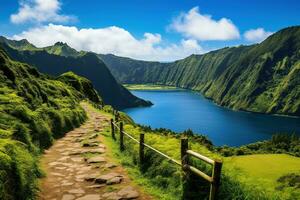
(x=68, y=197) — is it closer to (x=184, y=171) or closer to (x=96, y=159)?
(x=184, y=171)

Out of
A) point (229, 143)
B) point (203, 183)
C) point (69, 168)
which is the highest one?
point (203, 183)

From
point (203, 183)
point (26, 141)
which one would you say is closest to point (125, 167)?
point (26, 141)

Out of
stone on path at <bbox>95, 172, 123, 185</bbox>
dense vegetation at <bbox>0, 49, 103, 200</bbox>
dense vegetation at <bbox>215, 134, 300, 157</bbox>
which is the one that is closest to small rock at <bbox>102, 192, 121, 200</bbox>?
stone on path at <bbox>95, 172, 123, 185</bbox>

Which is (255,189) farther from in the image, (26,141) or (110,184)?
(26,141)

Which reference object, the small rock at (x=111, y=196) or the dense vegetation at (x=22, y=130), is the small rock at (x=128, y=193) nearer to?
the small rock at (x=111, y=196)

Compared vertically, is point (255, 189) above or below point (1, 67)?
below

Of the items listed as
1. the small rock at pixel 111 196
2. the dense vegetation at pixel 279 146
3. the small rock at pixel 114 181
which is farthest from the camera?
the dense vegetation at pixel 279 146

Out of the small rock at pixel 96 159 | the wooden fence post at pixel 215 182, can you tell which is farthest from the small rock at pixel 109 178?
the wooden fence post at pixel 215 182

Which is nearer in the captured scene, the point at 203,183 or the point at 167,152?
the point at 203,183

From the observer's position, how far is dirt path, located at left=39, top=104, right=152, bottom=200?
11.5 metres

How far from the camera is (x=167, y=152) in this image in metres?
13.2

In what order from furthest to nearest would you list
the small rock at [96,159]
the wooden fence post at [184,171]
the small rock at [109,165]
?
the small rock at [96,159] → the small rock at [109,165] → the wooden fence post at [184,171]

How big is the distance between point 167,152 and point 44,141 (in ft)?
27.5

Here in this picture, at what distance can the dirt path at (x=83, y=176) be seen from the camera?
37.7 feet
